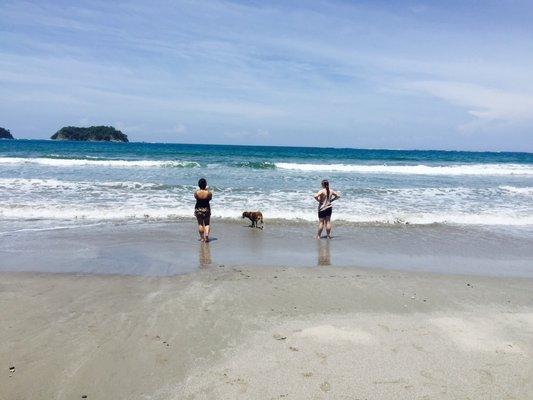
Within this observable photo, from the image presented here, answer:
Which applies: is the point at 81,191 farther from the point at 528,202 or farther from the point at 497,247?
the point at 528,202

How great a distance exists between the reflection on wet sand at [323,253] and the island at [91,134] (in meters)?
113

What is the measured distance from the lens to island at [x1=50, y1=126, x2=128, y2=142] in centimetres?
11425

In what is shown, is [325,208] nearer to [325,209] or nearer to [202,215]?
[325,209]

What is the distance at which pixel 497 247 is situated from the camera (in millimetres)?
10078

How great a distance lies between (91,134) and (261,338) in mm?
118959

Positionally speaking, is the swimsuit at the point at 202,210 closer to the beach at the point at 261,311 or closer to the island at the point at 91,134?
the beach at the point at 261,311

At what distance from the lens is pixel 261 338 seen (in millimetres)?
4789

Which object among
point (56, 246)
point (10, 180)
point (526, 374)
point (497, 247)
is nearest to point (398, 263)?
point (497, 247)

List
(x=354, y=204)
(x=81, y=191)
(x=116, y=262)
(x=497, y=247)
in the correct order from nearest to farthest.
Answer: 1. (x=116, y=262)
2. (x=497, y=247)
3. (x=354, y=204)
4. (x=81, y=191)

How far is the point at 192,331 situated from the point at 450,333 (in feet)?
9.40

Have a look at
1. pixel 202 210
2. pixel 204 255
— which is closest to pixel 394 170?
pixel 202 210

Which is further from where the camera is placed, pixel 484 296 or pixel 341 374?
pixel 484 296

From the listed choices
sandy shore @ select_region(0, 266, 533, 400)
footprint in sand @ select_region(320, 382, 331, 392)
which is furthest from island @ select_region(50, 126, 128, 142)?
footprint in sand @ select_region(320, 382, 331, 392)

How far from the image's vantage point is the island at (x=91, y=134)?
11425 centimetres
